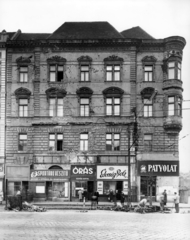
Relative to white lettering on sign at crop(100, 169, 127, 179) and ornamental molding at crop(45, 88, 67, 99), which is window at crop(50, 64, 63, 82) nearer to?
ornamental molding at crop(45, 88, 67, 99)

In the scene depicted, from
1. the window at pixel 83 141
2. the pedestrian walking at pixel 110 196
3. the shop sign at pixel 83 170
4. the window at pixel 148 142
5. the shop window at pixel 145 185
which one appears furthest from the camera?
the window at pixel 83 141

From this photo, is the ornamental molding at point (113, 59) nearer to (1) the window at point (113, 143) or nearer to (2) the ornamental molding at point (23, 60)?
(1) the window at point (113, 143)

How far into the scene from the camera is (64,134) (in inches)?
1438

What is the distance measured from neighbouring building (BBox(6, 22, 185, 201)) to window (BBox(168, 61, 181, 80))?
3.8 inches

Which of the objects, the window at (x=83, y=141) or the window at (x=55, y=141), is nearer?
the window at (x=83, y=141)

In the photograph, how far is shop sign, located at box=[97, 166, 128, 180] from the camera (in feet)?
117

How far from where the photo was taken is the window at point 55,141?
36469 millimetres

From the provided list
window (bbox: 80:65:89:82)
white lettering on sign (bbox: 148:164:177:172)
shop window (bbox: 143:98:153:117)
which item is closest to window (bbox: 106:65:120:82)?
window (bbox: 80:65:89:82)

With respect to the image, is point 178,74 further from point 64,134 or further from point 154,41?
point 64,134

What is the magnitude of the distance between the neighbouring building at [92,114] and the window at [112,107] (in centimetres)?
10

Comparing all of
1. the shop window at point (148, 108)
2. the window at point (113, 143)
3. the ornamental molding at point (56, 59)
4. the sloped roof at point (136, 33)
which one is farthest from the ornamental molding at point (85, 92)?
the sloped roof at point (136, 33)

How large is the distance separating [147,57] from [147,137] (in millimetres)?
7841

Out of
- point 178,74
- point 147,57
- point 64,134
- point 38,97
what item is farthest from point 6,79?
point 178,74

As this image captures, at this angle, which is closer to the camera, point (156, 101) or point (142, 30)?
point (156, 101)
